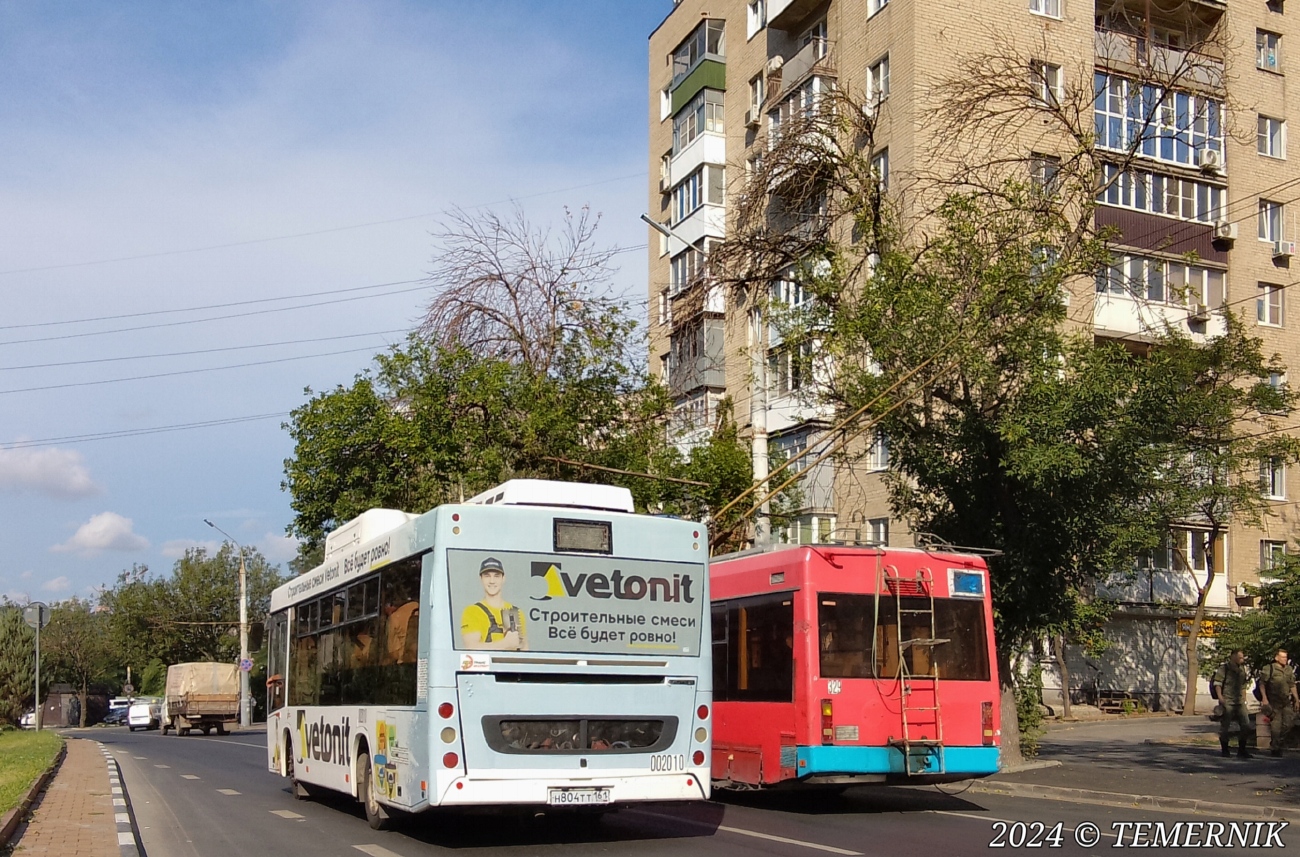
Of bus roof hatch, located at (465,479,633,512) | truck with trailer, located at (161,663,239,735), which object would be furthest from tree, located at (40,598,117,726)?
bus roof hatch, located at (465,479,633,512)

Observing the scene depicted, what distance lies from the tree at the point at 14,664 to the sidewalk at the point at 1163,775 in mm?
34468

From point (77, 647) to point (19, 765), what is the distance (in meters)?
79.8

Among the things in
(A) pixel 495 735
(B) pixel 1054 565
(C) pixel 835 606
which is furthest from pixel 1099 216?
(A) pixel 495 735

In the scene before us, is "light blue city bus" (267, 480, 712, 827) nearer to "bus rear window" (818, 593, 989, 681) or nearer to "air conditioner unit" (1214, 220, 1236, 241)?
"bus rear window" (818, 593, 989, 681)

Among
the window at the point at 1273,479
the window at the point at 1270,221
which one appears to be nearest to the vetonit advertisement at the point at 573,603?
the window at the point at 1273,479

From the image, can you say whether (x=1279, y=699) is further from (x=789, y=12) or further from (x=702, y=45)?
(x=702, y=45)

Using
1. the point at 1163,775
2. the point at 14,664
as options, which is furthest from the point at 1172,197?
the point at 14,664

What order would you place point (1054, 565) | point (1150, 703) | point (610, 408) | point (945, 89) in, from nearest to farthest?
point (1054, 565), point (945, 89), point (610, 408), point (1150, 703)

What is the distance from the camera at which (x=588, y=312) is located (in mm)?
28812

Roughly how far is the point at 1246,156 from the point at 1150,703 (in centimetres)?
1719

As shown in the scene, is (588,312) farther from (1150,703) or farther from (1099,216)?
(1150,703)

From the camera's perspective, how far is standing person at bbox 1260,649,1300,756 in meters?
21.6

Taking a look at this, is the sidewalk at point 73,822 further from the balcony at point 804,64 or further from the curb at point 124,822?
the balcony at point 804,64

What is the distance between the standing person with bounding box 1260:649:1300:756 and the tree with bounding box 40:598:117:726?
8208cm
